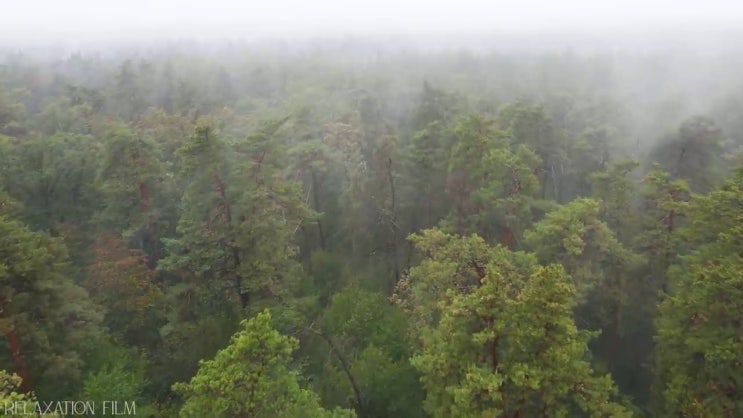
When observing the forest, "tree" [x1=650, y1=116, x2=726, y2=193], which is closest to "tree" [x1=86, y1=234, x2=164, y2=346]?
the forest

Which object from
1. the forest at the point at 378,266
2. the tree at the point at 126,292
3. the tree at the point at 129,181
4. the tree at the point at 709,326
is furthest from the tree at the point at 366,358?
the tree at the point at 129,181

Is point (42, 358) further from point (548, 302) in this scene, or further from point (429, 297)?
point (548, 302)

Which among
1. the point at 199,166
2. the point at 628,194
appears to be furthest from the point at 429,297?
the point at 628,194

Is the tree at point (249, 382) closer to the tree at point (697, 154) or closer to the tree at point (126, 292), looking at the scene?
the tree at point (126, 292)

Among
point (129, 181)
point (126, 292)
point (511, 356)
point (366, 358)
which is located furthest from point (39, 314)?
point (511, 356)

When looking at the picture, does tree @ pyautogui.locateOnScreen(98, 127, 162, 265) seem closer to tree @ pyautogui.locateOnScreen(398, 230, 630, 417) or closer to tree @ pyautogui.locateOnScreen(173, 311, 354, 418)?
tree @ pyautogui.locateOnScreen(173, 311, 354, 418)

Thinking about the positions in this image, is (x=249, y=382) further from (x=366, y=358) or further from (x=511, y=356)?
(x=366, y=358)

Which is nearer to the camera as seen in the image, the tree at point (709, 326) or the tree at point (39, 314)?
the tree at point (709, 326)
